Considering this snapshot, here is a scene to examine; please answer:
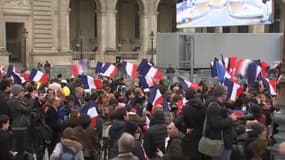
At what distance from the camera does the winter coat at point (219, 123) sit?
8.68 metres

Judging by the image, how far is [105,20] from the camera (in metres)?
46.7

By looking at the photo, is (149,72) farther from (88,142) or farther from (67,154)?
(67,154)

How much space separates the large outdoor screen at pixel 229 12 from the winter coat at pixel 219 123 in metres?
22.2

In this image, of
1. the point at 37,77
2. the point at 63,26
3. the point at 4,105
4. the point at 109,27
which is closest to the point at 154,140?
the point at 4,105

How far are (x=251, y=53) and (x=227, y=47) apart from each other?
1529mm

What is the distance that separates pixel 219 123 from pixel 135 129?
4.26ft

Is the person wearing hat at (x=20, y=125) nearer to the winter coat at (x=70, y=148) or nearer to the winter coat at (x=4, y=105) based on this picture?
the winter coat at (x=4, y=105)

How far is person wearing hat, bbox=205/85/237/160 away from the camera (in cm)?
868

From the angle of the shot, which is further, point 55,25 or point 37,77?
point 55,25

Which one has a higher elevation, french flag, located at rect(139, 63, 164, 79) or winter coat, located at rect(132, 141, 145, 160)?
french flag, located at rect(139, 63, 164, 79)

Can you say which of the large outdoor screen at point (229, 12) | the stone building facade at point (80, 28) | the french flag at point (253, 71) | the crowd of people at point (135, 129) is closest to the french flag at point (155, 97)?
the crowd of people at point (135, 129)

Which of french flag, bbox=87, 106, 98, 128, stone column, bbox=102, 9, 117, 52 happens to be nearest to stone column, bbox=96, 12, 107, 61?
stone column, bbox=102, 9, 117, 52

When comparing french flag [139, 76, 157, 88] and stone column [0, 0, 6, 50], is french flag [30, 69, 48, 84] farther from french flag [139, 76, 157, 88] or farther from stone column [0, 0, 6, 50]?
stone column [0, 0, 6, 50]

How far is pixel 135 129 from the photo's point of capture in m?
8.63
